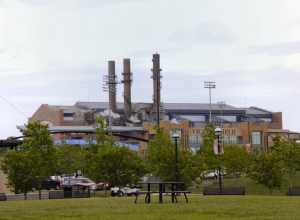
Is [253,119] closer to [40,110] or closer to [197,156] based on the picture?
[40,110]

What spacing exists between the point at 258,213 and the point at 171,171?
35.8 metres

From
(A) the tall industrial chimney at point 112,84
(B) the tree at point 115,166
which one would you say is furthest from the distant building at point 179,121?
(B) the tree at point 115,166

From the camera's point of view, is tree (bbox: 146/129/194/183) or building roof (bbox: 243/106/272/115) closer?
tree (bbox: 146/129/194/183)

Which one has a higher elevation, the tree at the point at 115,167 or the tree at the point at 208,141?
the tree at the point at 208,141

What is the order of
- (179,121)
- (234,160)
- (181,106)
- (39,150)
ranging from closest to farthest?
(39,150) → (234,160) → (179,121) → (181,106)

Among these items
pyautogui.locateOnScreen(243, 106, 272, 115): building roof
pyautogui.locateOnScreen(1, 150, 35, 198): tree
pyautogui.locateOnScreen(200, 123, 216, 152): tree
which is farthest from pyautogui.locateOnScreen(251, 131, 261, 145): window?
pyautogui.locateOnScreen(1, 150, 35, 198): tree

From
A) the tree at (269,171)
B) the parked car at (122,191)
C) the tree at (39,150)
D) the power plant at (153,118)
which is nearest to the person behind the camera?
the tree at (269,171)

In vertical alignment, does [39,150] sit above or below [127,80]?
below

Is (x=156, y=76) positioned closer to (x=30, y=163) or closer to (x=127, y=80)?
(x=127, y=80)

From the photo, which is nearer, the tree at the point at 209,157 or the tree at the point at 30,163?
the tree at the point at 30,163

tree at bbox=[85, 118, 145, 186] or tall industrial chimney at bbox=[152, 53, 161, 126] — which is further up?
tall industrial chimney at bbox=[152, 53, 161, 126]

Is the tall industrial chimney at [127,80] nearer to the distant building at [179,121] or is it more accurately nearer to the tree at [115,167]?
the distant building at [179,121]

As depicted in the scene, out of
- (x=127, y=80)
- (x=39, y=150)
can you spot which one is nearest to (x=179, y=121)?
(x=127, y=80)

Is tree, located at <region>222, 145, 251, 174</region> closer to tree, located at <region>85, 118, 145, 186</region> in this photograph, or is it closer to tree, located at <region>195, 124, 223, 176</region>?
tree, located at <region>195, 124, 223, 176</region>
